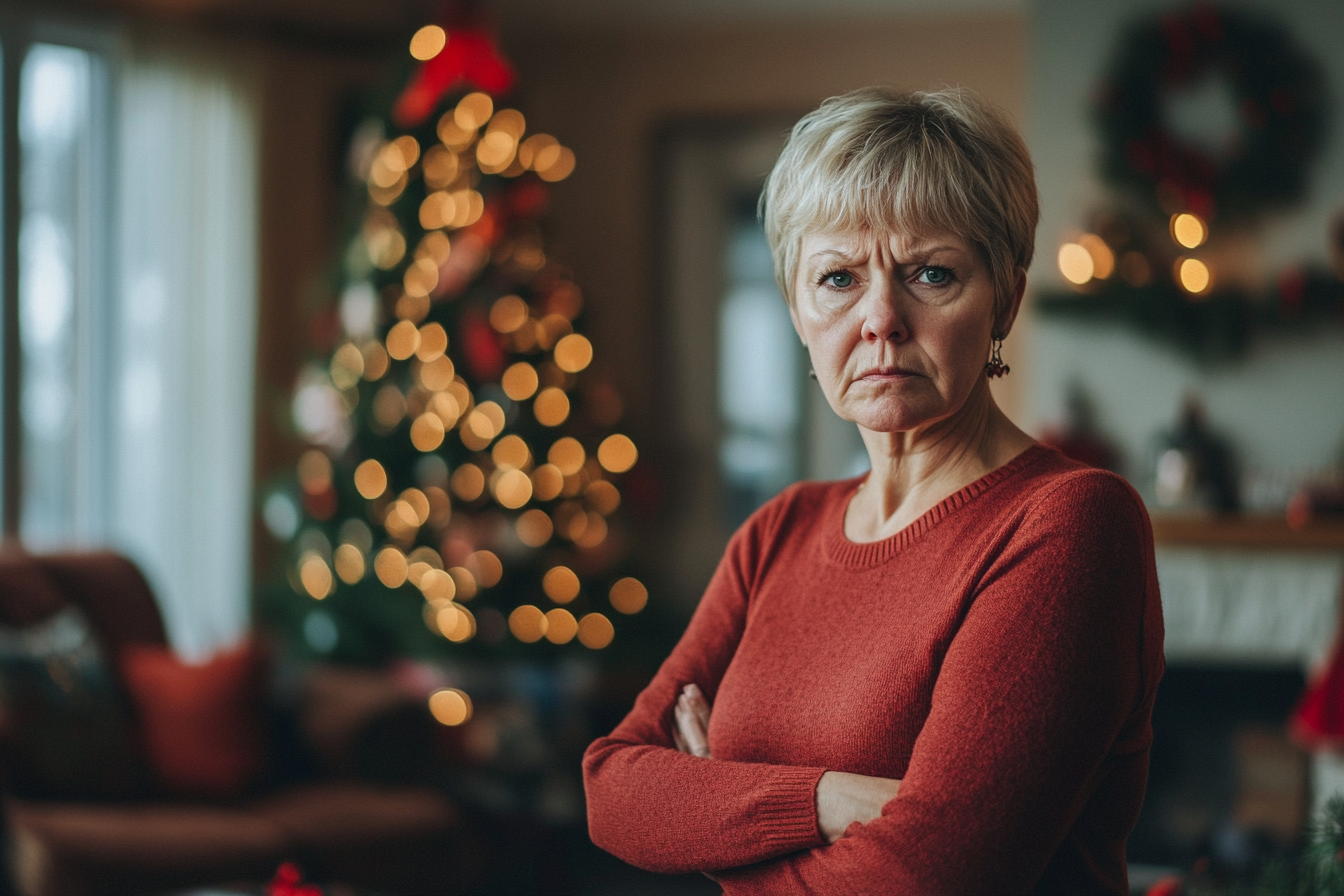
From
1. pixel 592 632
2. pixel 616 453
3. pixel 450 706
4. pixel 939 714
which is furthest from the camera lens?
pixel 616 453

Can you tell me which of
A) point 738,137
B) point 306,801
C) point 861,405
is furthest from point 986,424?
point 738,137

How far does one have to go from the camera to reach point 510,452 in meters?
3.90

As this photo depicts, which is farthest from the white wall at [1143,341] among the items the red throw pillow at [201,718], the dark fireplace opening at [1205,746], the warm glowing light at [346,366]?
the red throw pillow at [201,718]

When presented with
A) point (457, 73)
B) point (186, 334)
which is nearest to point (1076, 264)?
point (457, 73)

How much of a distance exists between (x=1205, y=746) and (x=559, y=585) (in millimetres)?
2233

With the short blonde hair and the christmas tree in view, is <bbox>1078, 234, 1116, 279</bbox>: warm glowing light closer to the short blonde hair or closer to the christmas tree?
the christmas tree

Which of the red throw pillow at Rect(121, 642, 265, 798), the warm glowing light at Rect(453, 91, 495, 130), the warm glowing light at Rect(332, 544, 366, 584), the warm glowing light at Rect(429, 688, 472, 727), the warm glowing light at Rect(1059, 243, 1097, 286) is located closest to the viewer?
the red throw pillow at Rect(121, 642, 265, 798)

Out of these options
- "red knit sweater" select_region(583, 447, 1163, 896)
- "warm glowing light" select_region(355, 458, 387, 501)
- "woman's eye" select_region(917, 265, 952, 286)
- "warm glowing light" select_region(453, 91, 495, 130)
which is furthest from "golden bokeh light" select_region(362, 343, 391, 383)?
"woman's eye" select_region(917, 265, 952, 286)

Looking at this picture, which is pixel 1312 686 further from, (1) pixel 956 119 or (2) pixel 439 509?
(1) pixel 956 119

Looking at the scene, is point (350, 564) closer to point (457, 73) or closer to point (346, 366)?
point (346, 366)

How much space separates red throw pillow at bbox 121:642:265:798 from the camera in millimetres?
3021

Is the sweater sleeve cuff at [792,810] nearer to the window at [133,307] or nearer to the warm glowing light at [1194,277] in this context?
the window at [133,307]

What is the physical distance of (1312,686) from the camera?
3.59 metres

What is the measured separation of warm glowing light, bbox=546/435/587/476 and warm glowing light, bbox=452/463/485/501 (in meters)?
0.24
